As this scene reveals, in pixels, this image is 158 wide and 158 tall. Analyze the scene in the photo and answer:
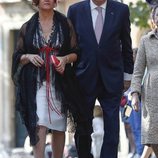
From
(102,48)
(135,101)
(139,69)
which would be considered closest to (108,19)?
(102,48)

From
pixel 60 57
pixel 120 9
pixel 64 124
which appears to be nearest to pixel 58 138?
pixel 64 124

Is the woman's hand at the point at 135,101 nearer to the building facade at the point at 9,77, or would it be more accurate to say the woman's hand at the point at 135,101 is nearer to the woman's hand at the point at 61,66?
the woman's hand at the point at 61,66

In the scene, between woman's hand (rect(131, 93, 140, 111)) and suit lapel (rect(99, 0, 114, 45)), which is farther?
suit lapel (rect(99, 0, 114, 45))

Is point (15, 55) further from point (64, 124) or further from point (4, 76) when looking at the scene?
point (4, 76)

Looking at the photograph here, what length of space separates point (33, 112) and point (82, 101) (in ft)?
1.93

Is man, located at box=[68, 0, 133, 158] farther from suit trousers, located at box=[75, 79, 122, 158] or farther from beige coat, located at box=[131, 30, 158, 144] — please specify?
beige coat, located at box=[131, 30, 158, 144]

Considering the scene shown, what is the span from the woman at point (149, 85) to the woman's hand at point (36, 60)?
1.04 m

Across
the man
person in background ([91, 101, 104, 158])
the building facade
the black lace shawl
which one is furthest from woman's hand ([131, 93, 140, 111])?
the building facade

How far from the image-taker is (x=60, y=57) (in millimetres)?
10555

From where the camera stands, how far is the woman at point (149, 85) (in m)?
10.8

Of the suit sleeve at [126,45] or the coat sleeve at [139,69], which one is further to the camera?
the suit sleeve at [126,45]

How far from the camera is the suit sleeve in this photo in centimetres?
1108

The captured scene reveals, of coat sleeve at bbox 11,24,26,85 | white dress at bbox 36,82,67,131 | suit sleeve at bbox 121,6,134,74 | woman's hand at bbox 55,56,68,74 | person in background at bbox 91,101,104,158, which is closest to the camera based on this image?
woman's hand at bbox 55,56,68,74

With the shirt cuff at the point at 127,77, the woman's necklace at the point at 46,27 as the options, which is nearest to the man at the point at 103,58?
the shirt cuff at the point at 127,77
